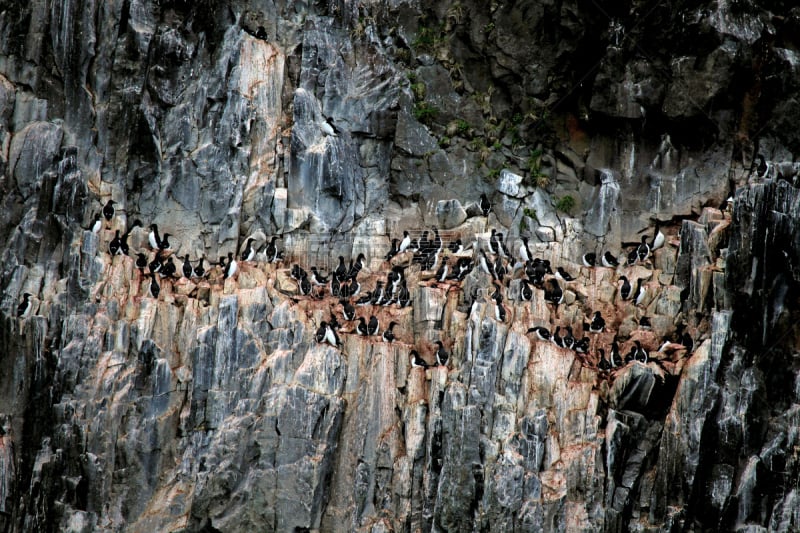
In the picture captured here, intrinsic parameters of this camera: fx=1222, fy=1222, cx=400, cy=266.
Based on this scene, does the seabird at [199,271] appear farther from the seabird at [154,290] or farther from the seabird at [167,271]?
the seabird at [154,290]

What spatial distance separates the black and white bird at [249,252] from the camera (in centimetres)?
3120

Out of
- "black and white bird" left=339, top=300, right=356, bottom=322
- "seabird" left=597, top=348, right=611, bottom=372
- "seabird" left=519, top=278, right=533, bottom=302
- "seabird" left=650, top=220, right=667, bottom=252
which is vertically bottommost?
"seabird" left=597, top=348, right=611, bottom=372

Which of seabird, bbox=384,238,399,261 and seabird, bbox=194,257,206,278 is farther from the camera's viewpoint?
seabird, bbox=384,238,399,261

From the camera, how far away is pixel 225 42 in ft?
110

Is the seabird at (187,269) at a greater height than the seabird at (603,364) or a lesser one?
greater

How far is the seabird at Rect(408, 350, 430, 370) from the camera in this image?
92.2ft

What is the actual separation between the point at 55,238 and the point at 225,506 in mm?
8504

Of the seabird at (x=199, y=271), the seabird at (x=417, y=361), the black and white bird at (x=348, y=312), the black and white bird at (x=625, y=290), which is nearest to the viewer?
the seabird at (x=417, y=361)

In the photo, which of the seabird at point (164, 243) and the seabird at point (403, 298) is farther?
the seabird at point (164, 243)

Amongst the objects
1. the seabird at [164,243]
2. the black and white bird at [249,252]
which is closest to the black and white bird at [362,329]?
the black and white bird at [249,252]

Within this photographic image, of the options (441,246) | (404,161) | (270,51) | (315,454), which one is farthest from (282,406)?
(270,51)

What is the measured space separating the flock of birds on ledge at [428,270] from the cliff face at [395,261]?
252 millimetres

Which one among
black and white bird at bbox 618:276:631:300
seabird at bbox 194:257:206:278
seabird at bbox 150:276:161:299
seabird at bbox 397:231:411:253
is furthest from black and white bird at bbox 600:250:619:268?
seabird at bbox 150:276:161:299

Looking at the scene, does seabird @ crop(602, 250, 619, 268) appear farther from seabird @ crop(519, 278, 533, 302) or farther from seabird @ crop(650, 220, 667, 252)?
seabird @ crop(519, 278, 533, 302)
